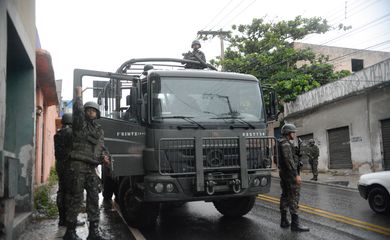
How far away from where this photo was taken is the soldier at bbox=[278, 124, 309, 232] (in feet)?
21.0

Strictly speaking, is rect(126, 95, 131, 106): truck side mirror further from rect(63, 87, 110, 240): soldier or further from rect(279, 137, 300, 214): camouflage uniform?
rect(279, 137, 300, 214): camouflage uniform

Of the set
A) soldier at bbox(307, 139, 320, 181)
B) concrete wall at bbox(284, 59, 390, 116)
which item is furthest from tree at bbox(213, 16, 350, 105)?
soldier at bbox(307, 139, 320, 181)

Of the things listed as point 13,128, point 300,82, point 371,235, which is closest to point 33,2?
point 13,128

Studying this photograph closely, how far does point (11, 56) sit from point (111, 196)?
474 cm

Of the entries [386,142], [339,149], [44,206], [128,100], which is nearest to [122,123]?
[128,100]

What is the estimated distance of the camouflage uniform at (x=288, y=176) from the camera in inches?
253

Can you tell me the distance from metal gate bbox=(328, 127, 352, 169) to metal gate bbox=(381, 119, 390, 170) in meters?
2.14

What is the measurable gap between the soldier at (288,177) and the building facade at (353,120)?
10554 millimetres

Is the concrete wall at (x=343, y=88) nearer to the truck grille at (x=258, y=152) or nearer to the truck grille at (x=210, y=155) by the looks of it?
the truck grille at (x=258, y=152)

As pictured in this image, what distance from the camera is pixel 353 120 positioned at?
17422mm

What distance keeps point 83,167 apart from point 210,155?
1.92 meters

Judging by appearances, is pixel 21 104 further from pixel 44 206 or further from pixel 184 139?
pixel 184 139

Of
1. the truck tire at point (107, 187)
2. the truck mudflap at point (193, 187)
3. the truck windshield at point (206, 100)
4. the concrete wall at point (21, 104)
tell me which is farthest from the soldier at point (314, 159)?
the concrete wall at point (21, 104)

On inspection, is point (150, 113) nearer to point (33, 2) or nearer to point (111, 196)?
point (33, 2)
